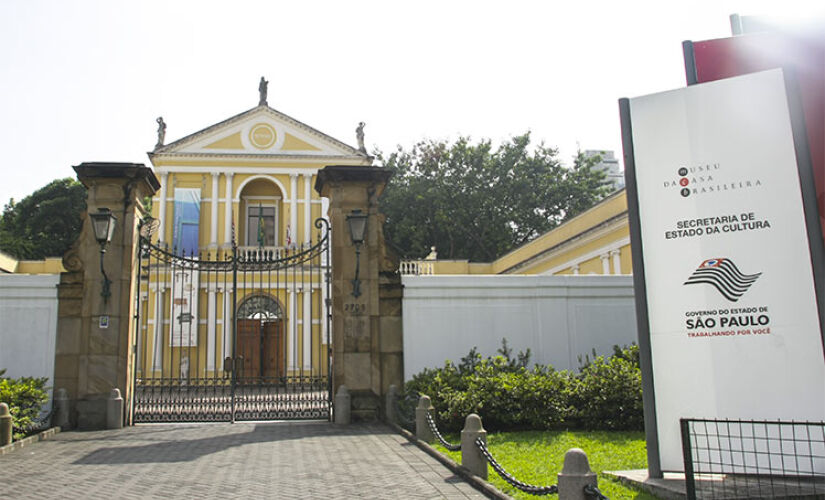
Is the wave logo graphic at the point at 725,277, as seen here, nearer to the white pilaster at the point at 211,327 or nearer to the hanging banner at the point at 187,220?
the white pilaster at the point at 211,327

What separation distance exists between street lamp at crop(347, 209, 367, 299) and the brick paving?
2.79 m

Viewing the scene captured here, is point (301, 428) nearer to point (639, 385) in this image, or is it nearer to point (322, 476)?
point (322, 476)

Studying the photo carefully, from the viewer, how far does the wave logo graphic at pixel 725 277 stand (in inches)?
287

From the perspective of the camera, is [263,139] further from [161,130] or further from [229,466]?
[229,466]

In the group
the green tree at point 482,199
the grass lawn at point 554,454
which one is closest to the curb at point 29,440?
the grass lawn at point 554,454

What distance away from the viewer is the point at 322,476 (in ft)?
27.3

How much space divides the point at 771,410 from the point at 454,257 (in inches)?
1471

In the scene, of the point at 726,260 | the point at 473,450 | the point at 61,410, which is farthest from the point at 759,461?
the point at 61,410

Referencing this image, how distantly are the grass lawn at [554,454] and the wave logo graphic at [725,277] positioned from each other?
224 cm

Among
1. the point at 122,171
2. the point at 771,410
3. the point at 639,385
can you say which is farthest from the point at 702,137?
the point at 122,171

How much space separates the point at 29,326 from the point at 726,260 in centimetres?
1215

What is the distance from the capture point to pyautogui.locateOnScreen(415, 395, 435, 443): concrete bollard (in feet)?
34.1

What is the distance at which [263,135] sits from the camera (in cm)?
3409

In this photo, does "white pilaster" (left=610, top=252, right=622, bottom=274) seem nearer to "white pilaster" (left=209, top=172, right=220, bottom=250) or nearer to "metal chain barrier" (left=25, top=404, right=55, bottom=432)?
"white pilaster" (left=209, top=172, right=220, bottom=250)
